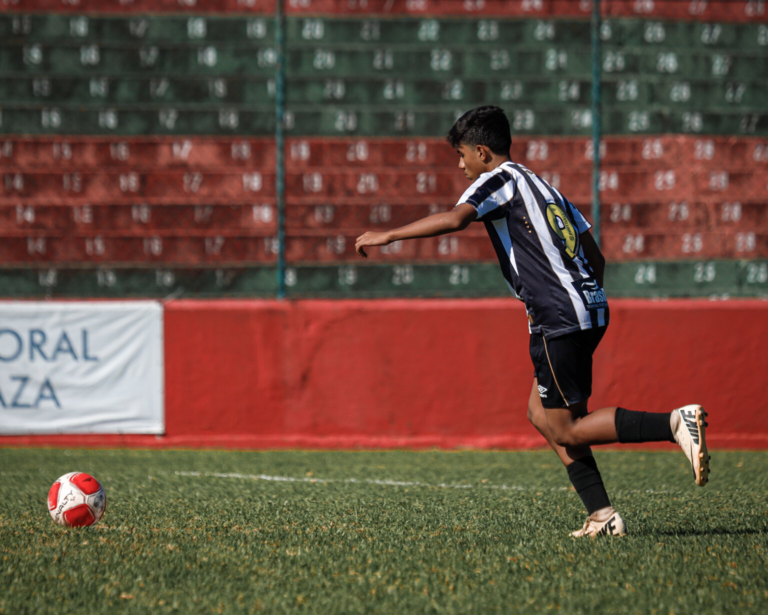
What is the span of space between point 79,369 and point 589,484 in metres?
5.10

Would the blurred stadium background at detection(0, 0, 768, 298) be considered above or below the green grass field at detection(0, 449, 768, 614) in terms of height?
above

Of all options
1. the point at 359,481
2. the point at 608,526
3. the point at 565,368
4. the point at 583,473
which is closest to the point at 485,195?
the point at 565,368

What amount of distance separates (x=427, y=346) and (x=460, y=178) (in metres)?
1.56

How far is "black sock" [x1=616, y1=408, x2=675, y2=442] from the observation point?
351 centimetres

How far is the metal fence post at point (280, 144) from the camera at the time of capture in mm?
7820

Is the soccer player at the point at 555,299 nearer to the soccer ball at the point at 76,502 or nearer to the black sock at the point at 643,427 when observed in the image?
the black sock at the point at 643,427

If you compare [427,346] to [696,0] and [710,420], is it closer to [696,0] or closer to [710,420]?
[710,420]

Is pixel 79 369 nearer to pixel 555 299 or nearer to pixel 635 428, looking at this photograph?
pixel 555 299

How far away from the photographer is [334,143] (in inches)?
311

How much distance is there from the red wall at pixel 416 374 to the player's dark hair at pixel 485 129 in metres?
3.78

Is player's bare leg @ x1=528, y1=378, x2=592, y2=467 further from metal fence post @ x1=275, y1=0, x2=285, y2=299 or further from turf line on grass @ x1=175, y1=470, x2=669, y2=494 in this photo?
metal fence post @ x1=275, y1=0, x2=285, y2=299

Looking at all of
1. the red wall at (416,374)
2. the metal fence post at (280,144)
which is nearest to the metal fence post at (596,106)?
the red wall at (416,374)

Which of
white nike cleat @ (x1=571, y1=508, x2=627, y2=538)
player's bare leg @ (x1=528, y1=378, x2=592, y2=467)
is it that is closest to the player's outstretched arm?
player's bare leg @ (x1=528, y1=378, x2=592, y2=467)

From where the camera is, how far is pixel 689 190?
7.86m
